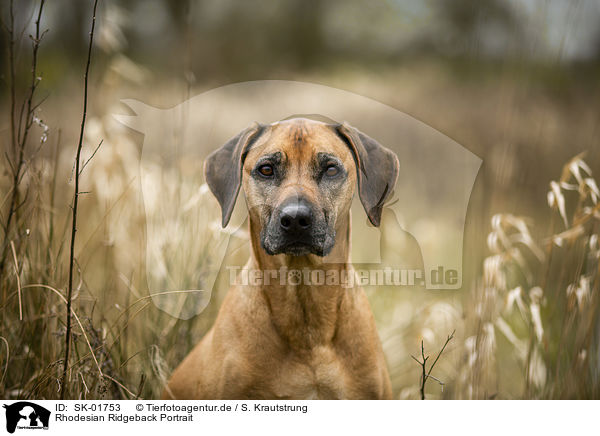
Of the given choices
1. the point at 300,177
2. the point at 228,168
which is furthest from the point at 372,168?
the point at 228,168

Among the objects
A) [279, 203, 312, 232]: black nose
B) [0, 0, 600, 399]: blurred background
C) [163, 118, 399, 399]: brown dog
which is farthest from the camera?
[0, 0, 600, 399]: blurred background

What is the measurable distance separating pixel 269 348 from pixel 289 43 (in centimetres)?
168

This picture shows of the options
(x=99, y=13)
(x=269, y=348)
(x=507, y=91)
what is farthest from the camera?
(x=507, y=91)

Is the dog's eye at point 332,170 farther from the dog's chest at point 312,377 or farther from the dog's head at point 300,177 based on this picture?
the dog's chest at point 312,377

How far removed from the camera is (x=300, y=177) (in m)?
2.45

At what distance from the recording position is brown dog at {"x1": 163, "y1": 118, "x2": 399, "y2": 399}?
2494mm

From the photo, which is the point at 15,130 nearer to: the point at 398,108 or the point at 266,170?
the point at 266,170

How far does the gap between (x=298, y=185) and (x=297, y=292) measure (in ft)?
1.83

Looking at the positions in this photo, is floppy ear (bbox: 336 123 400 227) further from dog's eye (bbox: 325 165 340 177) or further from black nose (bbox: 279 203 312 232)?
black nose (bbox: 279 203 312 232)

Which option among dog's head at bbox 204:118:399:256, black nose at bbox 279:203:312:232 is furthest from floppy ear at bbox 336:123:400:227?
black nose at bbox 279:203:312:232

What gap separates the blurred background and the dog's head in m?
0.41
